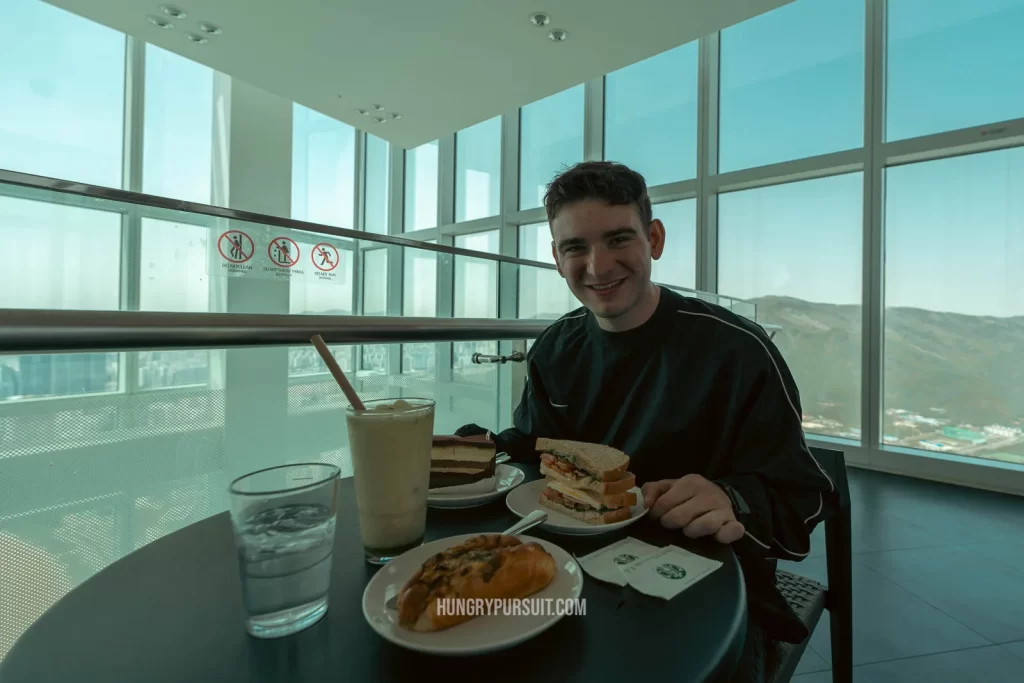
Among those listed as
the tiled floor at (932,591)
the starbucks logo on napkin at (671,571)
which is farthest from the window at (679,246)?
the starbucks logo on napkin at (671,571)

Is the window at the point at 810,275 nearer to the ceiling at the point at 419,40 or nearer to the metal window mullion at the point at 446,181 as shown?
the ceiling at the point at 419,40

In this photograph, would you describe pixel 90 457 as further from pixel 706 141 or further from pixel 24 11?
pixel 24 11

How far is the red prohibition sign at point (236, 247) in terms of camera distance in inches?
76.4

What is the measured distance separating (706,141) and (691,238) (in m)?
1.01

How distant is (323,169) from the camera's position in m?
8.38

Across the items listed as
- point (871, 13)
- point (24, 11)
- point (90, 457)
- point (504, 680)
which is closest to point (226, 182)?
point (24, 11)

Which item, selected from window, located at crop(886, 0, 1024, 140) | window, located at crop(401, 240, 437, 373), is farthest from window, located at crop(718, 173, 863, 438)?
window, located at crop(401, 240, 437, 373)

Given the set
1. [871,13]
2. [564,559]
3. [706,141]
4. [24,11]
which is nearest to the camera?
[564,559]

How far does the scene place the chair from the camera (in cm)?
101

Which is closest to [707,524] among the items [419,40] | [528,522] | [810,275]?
[528,522]

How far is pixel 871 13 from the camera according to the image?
4223 millimetres

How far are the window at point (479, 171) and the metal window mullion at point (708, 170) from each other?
2938mm

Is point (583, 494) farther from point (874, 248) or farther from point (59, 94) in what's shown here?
point (59, 94)

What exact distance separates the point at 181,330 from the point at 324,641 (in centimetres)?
60
